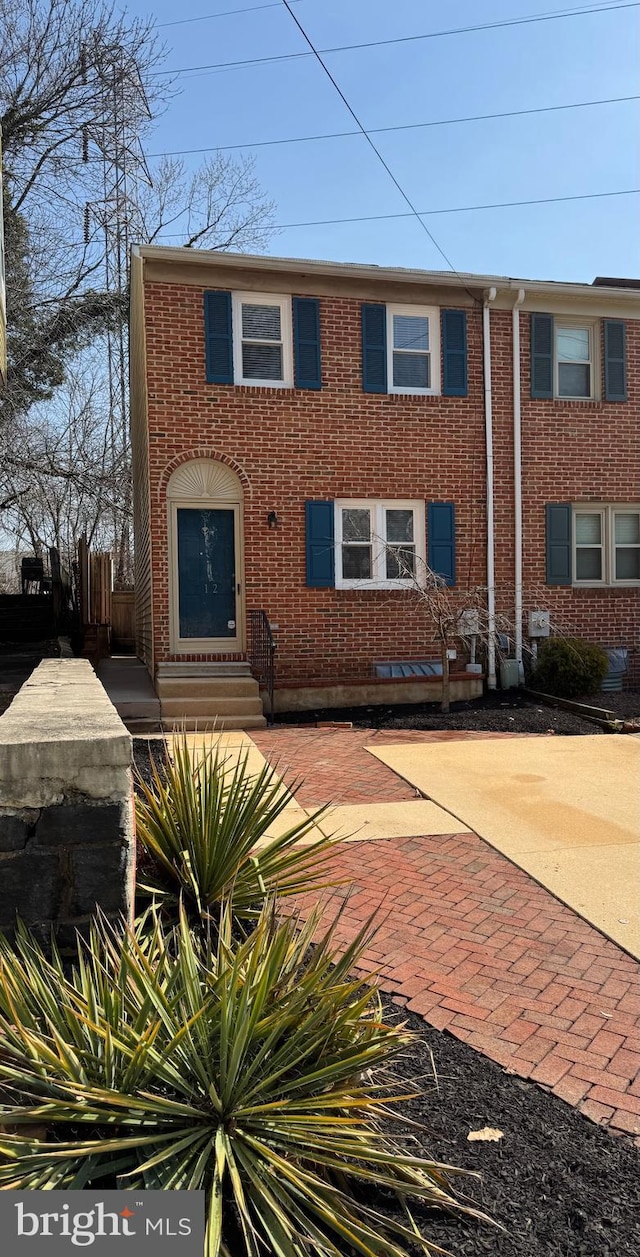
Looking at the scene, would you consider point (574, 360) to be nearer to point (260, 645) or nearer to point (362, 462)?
point (362, 462)

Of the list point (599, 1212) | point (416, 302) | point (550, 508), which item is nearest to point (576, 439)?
point (550, 508)

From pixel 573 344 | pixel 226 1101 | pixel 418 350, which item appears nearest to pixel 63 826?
pixel 226 1101

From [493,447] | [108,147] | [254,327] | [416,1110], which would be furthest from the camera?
[108,147]

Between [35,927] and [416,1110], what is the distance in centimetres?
138

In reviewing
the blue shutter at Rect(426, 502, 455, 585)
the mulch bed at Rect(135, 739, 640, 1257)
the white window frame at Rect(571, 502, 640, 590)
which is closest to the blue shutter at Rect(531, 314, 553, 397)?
the white window frame at Rect(571, 502, 640, 590)

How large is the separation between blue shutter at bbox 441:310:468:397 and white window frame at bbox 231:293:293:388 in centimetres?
228

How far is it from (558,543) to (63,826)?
1059 cm

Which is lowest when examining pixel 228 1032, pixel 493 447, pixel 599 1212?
pixel 599 1212

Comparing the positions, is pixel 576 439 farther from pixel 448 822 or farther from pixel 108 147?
pixel 108 147

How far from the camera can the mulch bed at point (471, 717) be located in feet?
29.5

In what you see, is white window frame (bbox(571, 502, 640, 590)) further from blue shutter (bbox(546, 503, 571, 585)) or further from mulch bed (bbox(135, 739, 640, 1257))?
mulch bed (bbox(135, 739, 640, 1257))

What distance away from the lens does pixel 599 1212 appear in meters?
2.11

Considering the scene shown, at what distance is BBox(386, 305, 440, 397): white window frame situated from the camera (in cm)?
1146

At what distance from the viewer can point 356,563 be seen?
11.4 meters
